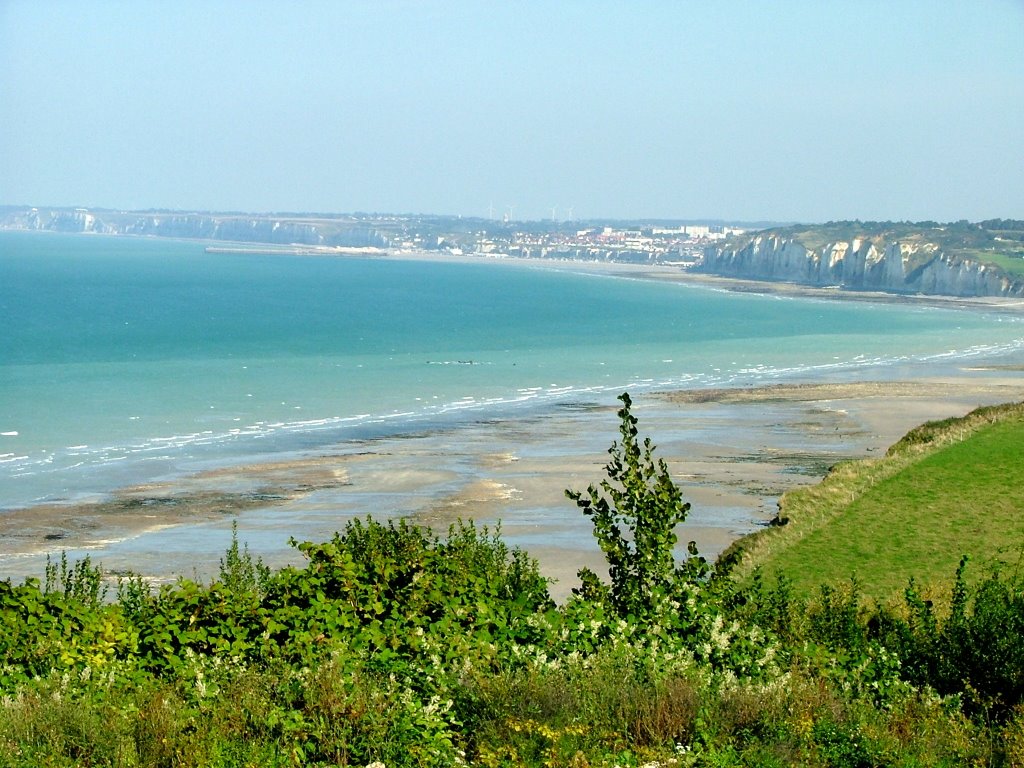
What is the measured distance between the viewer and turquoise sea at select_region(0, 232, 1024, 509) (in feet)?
147

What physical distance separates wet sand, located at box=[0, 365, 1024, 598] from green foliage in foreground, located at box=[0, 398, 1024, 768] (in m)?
10.5

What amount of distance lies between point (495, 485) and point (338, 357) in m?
42.0

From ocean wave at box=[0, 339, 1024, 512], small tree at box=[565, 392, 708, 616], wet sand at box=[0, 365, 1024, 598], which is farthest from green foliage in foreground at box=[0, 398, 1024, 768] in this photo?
ocean wave at box=[0, 339, 1024, 512]

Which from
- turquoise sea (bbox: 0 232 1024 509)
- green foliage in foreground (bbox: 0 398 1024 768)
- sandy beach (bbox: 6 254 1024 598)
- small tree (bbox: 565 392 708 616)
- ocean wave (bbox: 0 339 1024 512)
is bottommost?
turquoise sea (bbox: 0 232 1024 509)

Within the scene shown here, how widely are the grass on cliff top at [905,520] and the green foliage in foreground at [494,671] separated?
13.5 ft

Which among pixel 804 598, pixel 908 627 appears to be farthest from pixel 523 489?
pixel 908 627

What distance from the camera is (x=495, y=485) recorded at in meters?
35.4

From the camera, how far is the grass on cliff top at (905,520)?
1925cm

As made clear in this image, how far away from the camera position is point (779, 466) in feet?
126

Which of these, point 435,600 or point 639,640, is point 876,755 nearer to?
point 639,640

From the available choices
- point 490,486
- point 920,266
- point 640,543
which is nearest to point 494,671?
point 640,543

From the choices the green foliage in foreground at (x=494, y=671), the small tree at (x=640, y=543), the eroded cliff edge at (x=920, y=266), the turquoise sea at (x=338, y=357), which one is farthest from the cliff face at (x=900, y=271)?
the green foliage in foreground at (x=494, y=671)

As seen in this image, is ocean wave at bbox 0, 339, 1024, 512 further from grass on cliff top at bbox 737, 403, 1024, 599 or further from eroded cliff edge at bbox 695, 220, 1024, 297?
eroded cliff edge at bbox 695, 220, 1024, 297

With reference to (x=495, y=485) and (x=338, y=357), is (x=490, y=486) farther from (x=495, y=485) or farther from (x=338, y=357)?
(x=338, y=357)
